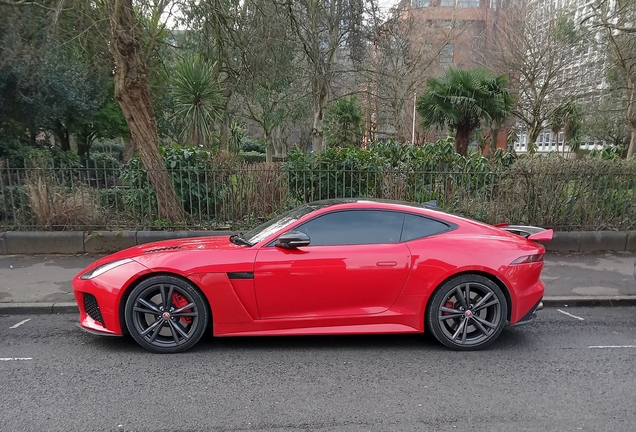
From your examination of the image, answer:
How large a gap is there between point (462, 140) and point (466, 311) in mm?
8312

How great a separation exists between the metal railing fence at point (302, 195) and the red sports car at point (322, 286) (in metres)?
4.06

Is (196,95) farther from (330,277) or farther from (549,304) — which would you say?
(549,304)

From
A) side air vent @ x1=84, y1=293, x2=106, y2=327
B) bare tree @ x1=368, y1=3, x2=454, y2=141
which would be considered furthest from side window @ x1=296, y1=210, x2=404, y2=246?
bare tree @ x1=368, y1=3, x2=454, y2=141

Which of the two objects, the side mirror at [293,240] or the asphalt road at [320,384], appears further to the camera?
the side mirror at [293,240]

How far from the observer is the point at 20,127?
1312 centimetres

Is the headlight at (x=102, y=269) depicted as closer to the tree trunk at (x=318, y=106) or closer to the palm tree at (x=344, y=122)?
the tree trunk at (x=318, y=106)

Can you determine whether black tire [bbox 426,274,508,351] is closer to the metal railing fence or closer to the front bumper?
the front bumper

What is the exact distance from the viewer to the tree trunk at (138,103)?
744 cm

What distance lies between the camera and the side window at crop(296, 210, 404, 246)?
4.02m

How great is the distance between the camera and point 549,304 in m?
5.47

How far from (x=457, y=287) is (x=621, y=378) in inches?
57.5

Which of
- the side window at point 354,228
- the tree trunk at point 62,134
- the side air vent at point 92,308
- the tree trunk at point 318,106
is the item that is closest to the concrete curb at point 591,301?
the side window at point 354,228

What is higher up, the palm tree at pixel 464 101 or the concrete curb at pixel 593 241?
the palm tree at pixel 464 101

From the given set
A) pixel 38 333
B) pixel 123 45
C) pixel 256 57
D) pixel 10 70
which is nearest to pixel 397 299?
pixel 38 333
